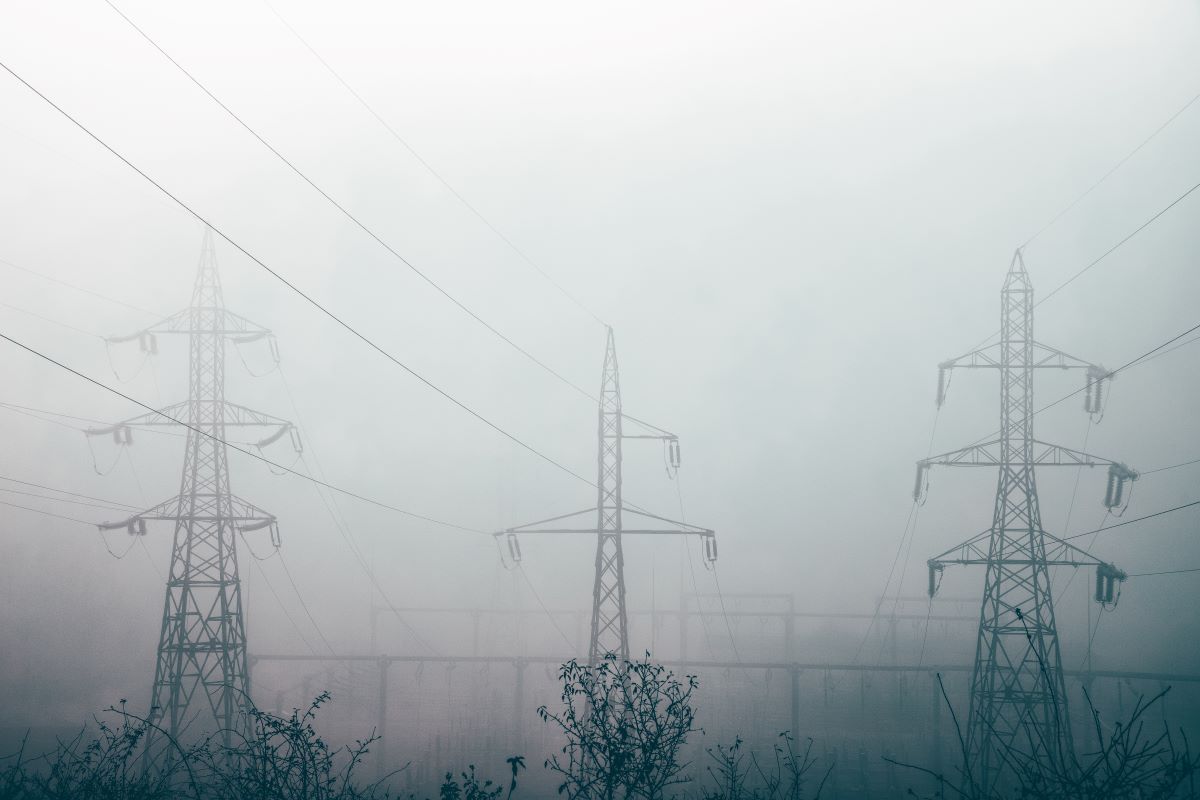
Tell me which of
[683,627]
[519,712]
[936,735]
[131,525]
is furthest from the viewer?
[683,627]

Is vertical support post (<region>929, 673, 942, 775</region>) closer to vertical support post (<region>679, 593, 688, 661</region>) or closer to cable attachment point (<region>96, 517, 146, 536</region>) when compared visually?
vertical support post (<region>679, 593, 688, 661</region>)

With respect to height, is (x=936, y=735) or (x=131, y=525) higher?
(x=131, y=525)

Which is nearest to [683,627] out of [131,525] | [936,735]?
[936,735]

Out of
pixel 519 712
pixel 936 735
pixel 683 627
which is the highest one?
pixel 683 627

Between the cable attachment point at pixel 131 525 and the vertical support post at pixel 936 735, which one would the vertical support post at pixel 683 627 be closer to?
the vertical support post at pixel 936 735

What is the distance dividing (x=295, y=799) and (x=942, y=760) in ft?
81.0

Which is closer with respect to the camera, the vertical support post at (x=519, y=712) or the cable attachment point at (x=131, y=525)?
the cable attachment point at (x=131, y=525)

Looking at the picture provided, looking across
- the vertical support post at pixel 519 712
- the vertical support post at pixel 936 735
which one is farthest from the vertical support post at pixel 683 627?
the vertical support post at pixel 936 735

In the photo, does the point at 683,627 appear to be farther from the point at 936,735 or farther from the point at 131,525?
the point at 131,525

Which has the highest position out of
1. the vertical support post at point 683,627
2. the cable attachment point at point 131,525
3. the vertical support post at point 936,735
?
the cable attachment point at point 131,525

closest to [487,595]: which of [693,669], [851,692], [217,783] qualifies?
[693,669]

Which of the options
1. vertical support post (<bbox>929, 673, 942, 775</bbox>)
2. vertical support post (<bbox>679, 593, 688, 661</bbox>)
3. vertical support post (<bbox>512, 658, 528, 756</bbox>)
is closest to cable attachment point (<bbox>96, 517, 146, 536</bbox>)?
vertical support post (<bbox>512, 658, 528, 756</bbox>)

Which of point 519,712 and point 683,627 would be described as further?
point 683,627

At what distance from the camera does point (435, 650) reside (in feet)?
160
